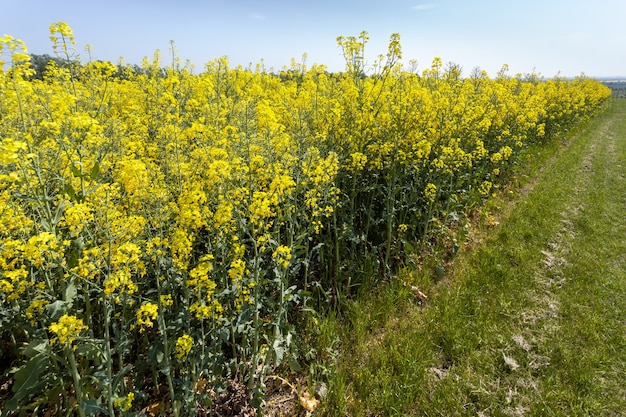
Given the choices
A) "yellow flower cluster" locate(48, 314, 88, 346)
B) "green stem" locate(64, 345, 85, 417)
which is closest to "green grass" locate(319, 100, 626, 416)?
"green stem" locate(64, 345, 85, 417)

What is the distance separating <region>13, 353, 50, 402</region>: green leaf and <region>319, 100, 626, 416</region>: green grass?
189 centimetres

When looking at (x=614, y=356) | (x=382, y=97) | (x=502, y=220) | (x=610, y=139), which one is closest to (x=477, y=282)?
(x=614, y=356)

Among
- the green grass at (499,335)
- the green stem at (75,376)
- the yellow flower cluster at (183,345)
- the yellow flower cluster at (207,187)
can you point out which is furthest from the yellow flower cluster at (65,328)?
the green grass at (499,335)

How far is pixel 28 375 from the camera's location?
1937mm

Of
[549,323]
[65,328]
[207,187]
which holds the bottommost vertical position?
[549,323]

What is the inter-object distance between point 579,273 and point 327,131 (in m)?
3.96

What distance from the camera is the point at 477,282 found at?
445 cm

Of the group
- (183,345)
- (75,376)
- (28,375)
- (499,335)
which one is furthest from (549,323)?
(28,375)

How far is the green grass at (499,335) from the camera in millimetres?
2928

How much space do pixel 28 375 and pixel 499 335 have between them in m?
3.86

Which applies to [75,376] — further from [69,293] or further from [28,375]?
[69,293]

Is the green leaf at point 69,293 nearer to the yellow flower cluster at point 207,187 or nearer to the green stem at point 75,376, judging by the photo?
the yellow flower cluster at point 207,187

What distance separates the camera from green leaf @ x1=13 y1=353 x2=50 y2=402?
6.28ft

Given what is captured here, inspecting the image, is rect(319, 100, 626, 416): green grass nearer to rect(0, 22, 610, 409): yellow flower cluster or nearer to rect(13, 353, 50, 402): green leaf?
rect(0, 22, 610, 409): yellow flower cluster
